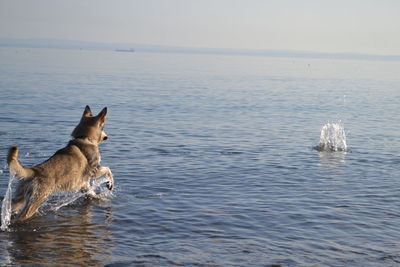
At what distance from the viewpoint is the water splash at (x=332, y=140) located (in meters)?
17.7

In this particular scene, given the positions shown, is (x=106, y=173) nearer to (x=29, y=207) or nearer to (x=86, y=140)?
(x=86, y=140)

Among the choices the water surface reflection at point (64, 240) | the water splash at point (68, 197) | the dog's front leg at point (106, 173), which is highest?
the dog's front leg at point (106, 173)

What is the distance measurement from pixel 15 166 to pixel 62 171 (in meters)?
1.24

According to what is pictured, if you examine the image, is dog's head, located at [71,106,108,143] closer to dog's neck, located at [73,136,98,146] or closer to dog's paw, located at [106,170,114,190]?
dog's neck, located at [73,136,98,146]

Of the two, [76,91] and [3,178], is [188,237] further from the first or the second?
[76,91]

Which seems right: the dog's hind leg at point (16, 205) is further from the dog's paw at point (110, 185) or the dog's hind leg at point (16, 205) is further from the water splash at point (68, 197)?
the dog's paw at point (110, 185)

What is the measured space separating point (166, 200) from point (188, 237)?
90.4 inches

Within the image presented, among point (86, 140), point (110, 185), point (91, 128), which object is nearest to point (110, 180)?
point (110, 185)

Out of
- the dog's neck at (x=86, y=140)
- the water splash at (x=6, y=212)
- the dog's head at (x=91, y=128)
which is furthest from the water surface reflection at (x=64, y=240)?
the dog's head at (x=91, y=128)

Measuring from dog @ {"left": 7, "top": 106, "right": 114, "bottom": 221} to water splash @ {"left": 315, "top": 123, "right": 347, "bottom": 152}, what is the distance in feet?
27.7

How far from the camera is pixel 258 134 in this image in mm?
20516

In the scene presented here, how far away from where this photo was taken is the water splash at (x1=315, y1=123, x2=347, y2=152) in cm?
1772

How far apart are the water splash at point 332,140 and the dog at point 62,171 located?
27.7ft

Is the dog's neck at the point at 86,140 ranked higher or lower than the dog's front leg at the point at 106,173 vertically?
higher
